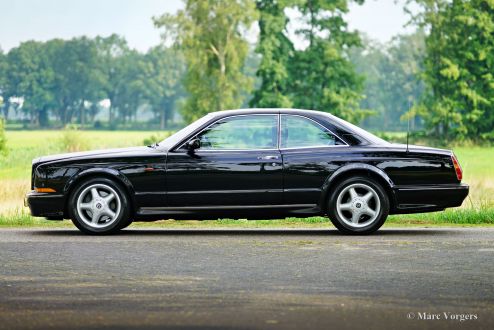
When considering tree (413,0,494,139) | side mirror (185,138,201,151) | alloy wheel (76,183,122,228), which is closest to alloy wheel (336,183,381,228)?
side mirror (185,138,201,151)

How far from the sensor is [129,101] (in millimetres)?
128375

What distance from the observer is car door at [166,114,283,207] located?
38.9ft

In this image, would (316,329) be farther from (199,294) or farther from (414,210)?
(414,210)

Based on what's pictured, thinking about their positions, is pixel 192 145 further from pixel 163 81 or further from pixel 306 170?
pixel 163 81

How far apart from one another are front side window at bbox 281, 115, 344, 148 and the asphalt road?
1.12 m

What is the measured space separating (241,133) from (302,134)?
74 cm

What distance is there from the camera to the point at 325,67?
238 feet

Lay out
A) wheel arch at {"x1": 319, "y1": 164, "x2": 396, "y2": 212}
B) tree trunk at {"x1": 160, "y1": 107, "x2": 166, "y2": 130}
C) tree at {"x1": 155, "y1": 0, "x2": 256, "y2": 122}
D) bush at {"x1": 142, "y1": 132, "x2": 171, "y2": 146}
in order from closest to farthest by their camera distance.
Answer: wheel arch at {"x1": 319, "y1": 164, "x2": 396, "y2": 212}
bush at {"x1": 142, "y1": 132, "x2": 171, "y2": 146}
tree at {"x1": 155, "y1": 0, "x2": 256, "y2": 122}
tree trunk at {"x1": 160, "y1": 107, "x2": 166, "y2": 130}

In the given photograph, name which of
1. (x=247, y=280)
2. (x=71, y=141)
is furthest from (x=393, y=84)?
(x=247, y=280)

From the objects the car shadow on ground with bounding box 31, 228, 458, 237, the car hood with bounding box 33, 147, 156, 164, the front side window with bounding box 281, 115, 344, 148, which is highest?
the front side window with bounding box 281, 115, 344, 148

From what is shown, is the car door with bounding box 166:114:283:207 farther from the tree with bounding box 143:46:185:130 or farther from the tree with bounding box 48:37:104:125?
the tree with bounding box 143:46:185:130

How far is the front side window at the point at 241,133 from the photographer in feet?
39.3

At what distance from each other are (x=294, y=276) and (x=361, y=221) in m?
3.68

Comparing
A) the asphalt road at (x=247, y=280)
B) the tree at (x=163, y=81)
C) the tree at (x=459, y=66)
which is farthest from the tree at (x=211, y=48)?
the tree at (x=163, y=81)
